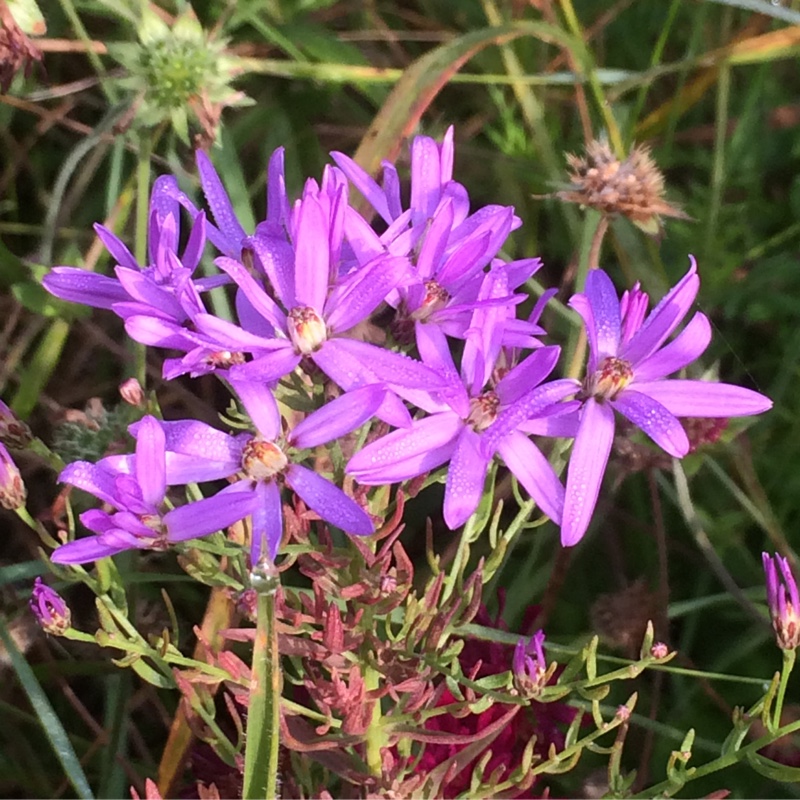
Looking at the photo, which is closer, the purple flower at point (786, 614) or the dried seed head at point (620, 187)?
the purple flower at point (786, 614)

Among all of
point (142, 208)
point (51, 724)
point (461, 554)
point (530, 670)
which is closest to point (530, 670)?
point (530, 670)

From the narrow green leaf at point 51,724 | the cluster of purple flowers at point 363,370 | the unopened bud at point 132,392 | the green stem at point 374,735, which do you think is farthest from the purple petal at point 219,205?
the narrow green leaf at point 51,724

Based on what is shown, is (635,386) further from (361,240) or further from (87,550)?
(87,550)


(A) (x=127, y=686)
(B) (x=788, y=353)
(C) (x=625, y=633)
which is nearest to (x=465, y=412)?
(C) (x=625, y=633)

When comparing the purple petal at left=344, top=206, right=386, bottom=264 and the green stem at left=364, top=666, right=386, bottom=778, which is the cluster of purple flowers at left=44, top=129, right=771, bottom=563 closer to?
the purple petal at left=344, top=206, right=386, bottom=264

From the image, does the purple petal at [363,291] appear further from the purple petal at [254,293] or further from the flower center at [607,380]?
the flower center at [607,380]

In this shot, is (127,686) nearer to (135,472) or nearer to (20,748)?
(20,748)
